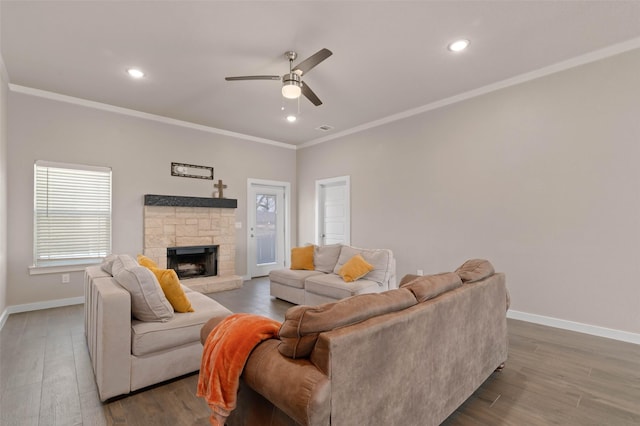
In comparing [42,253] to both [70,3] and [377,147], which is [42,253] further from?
[377,147]

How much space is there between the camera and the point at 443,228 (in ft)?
15.0

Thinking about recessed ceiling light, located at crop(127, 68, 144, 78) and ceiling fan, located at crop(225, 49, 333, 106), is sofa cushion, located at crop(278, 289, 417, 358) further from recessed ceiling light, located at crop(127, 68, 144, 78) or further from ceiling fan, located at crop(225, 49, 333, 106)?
recessed ceiling light, located at crop(127, 68, 144, 78)

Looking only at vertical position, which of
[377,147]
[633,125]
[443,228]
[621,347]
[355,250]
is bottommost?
[621,347]

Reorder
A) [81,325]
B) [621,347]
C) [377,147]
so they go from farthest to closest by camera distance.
→ [377,147] → [81,325] → [621,347]

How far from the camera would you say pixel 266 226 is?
22.5ft

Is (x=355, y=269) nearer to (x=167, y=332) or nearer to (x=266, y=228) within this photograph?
(x=167, y=332)

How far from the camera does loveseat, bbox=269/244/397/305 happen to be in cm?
392

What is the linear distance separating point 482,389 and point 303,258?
3.11 meters

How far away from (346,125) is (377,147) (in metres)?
0.77

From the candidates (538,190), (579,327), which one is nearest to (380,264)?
(538,190)

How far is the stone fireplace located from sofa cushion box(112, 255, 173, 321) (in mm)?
2890

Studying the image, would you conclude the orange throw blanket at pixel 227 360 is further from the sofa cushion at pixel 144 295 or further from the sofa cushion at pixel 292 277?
the sofa cushion at pixel 292 277

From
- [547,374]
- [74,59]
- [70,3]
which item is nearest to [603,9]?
[547,374]

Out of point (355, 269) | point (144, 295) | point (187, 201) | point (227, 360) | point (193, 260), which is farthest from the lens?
point (193, 260)
